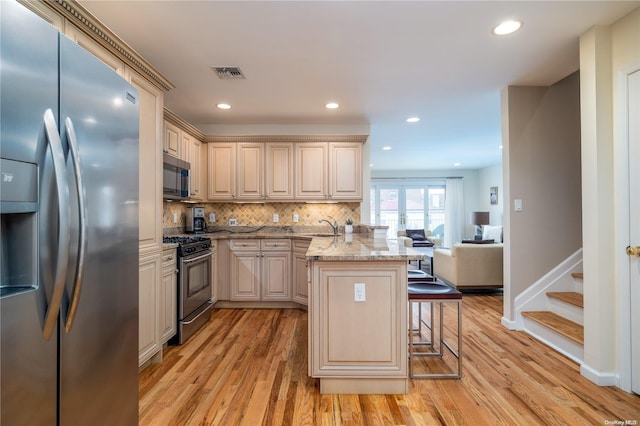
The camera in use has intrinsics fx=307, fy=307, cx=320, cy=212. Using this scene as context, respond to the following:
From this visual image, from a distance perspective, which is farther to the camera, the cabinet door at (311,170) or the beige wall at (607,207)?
the cabinet door at (311,170)

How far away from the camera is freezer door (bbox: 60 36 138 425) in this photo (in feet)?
3.26

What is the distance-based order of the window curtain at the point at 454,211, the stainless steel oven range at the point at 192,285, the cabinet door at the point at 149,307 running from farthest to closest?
1. the window curtain at the point at 454,211
2. the stainless steel oven range at the point at 192,285
3. the cabinet door at the point at 149,307

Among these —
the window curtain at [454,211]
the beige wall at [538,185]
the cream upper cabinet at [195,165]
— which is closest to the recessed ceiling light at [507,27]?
the beige wall at [538,185]

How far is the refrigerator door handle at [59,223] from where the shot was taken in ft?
2.96

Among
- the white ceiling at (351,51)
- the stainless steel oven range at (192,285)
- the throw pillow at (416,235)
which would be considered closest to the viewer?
the white ceiling at (351,51)

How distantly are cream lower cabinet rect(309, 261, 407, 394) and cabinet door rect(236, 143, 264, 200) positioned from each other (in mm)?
2490

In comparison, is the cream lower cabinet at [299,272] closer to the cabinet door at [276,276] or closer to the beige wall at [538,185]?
the cabinet door at [276,276]

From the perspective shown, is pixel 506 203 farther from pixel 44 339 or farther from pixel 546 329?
pixel 44 339

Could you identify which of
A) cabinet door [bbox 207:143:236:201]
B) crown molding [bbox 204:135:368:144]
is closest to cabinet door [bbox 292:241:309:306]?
cabinet door [bbox 207:143:236:201]

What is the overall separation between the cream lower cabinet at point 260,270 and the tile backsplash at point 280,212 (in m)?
0.66

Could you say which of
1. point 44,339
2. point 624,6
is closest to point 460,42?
point 624,6

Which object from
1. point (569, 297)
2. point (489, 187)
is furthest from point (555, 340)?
point (489, 187)

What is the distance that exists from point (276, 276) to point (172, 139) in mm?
2017

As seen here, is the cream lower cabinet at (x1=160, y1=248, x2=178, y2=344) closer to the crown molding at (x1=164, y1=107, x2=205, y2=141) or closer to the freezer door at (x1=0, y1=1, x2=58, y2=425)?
the crown molding at (x1=164, y1=107, x2=205, y2=141)
